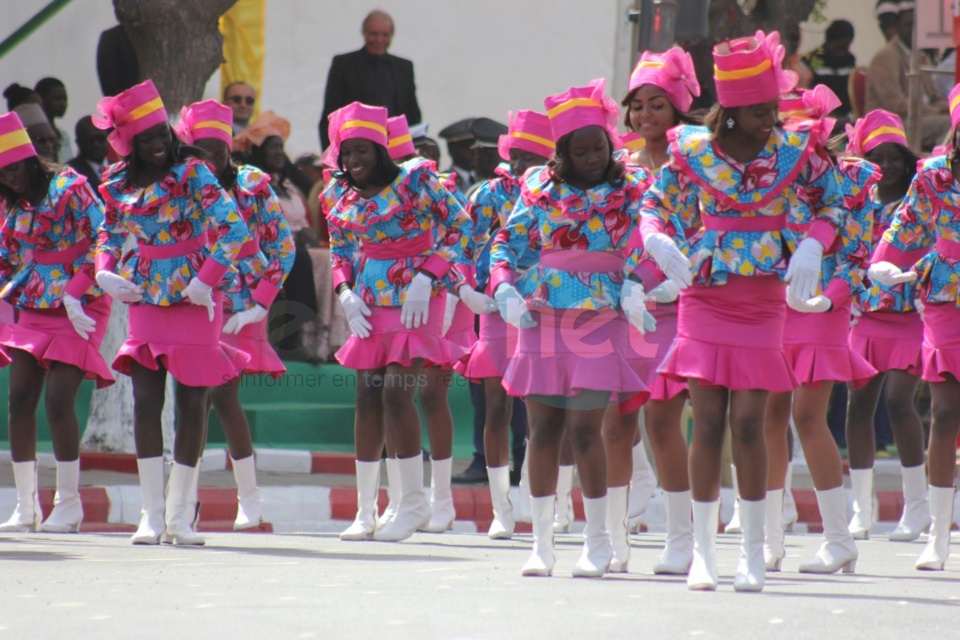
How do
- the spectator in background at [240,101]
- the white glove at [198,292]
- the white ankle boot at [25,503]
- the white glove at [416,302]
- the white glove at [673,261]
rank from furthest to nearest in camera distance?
the spectator in background at [240,101] < the white ankle boot at [25,503] < the white glove at [416,302] < the white glove at [198,292] < the white glove at [673,261]

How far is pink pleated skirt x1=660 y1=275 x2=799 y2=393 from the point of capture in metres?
6.01

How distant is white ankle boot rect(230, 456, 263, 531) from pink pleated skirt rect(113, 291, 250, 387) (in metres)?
1.21

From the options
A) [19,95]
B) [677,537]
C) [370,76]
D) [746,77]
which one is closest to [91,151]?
[19,95]

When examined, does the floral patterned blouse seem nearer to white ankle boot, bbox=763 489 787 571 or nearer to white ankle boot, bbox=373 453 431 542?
white ankle boot, bbox=373 453 431 542

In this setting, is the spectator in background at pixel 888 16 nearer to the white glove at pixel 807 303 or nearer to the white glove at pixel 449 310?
the white glove at pixel 449 310

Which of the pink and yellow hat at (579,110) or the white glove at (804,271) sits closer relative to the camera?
the white glove at (804,271)

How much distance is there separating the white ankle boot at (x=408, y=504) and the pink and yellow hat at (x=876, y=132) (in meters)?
2.75

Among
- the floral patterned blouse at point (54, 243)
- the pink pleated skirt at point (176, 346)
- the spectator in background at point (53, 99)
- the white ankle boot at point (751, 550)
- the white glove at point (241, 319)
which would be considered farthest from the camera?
the spectator in background at point (53, 99)

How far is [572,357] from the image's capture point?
6422 millimetres

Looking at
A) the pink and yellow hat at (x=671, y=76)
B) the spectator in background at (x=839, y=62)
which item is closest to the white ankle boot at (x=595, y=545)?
the pink and yellow hat at (x=671, y=76)

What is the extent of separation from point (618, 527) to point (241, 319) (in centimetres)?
292

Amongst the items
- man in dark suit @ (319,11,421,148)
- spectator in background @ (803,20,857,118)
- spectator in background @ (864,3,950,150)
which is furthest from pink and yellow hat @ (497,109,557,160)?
spectator in background @ (803,20,857,118)

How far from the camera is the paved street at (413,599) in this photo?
4949mm

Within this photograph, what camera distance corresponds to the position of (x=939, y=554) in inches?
284
